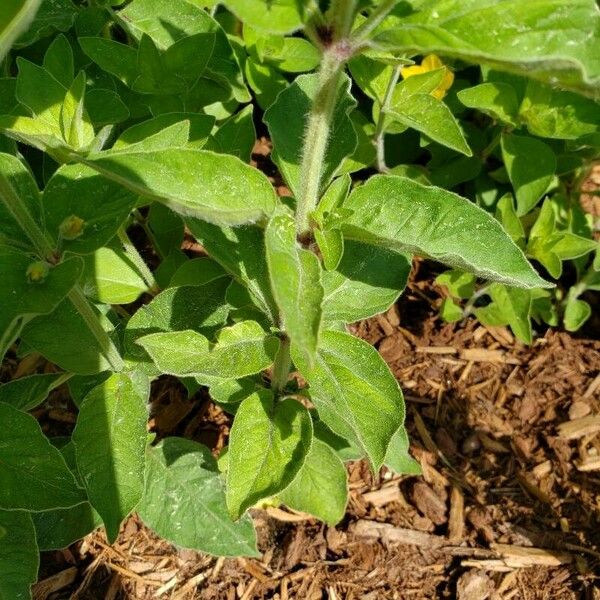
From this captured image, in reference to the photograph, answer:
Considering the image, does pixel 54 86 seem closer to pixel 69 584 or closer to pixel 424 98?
pixel 424 98

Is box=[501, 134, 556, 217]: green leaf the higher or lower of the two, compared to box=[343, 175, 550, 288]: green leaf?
lower

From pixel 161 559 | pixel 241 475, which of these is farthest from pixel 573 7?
pixel 161 559

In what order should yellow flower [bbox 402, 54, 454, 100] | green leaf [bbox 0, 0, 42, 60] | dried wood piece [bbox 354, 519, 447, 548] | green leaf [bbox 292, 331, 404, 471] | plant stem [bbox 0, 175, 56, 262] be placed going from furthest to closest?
yellow flower [bbox 402, 54, 454, 100] → dried wood piece [bbox 354, 519, 447, 548] → green leaf [bbox 292, 331, 404, 471] → plant stem [bbox 0, 175, 56, 262] → green leaf [bbox 0, 0, 42, 60]

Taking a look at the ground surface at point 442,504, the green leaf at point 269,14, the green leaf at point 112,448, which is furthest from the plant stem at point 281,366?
the green leaf at point 269,14

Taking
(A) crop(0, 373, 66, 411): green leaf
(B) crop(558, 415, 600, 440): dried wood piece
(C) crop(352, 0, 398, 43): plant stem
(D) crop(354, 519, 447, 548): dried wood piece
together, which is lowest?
(D) crop(354, 519, 447, 548): dried wood piece

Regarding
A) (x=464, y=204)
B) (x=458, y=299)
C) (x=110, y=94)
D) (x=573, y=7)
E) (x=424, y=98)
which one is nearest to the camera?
(x=573, y=7)

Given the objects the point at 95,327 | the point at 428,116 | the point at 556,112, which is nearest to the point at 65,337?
the point at 95,327

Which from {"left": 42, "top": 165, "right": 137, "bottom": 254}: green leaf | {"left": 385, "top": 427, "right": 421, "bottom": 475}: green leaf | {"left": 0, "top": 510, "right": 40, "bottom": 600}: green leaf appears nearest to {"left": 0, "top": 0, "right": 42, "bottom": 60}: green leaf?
{"left": 42, "top": 165, "right": 137, "bottom": 254}: green leaf

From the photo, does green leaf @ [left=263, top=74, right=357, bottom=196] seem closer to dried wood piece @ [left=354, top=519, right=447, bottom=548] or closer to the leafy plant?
the leafy plant
